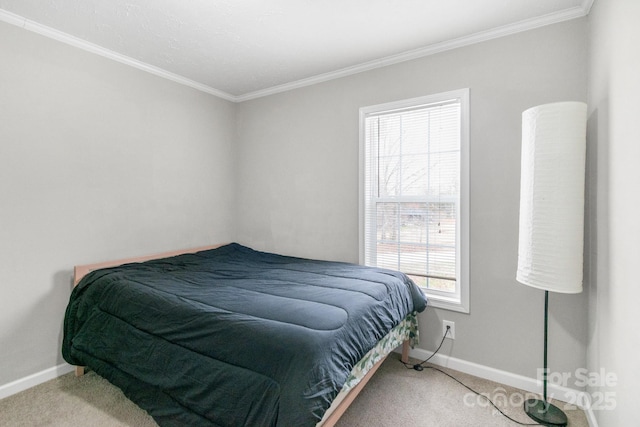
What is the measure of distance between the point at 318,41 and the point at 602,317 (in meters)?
2.47

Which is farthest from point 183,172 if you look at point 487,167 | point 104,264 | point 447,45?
point 487,167

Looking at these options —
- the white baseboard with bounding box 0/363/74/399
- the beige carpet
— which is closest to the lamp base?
the beige carpet

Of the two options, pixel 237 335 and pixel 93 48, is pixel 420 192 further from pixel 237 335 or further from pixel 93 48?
pixel 93 48

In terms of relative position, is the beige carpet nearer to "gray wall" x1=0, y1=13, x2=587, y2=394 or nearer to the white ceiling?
"gray wall" x1=0, y1=13, x2=587, y2=394

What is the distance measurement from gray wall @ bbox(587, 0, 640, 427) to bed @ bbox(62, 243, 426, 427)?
40.4 inches

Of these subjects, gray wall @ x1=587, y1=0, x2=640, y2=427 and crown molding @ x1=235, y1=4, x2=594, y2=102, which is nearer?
gray wall @ x1=587, y1=0, x2=640, y2=427

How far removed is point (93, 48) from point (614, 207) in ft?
11.5

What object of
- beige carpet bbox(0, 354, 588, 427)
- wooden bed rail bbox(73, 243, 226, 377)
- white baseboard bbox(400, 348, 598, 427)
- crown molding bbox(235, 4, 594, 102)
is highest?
crown molding bbox(235, 4, 594, 102)

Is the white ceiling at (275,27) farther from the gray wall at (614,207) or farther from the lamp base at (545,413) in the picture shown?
the lamp base at (545,413)

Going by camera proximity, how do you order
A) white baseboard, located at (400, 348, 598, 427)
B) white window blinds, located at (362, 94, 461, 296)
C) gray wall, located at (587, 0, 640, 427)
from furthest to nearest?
white window blinds, located at (362, 94, 461, 296)
white baseboard, located at (400, 348, 598, 427)
gray wall, located at (587, 0, 640, 427)

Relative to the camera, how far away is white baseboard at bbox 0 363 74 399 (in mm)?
2123

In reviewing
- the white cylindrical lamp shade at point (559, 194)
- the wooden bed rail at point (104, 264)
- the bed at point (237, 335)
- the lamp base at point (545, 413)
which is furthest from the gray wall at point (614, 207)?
the wooden bed rail at point (104, 264)

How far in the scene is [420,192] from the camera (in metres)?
2.62

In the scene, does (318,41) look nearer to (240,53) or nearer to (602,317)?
(240,53)
